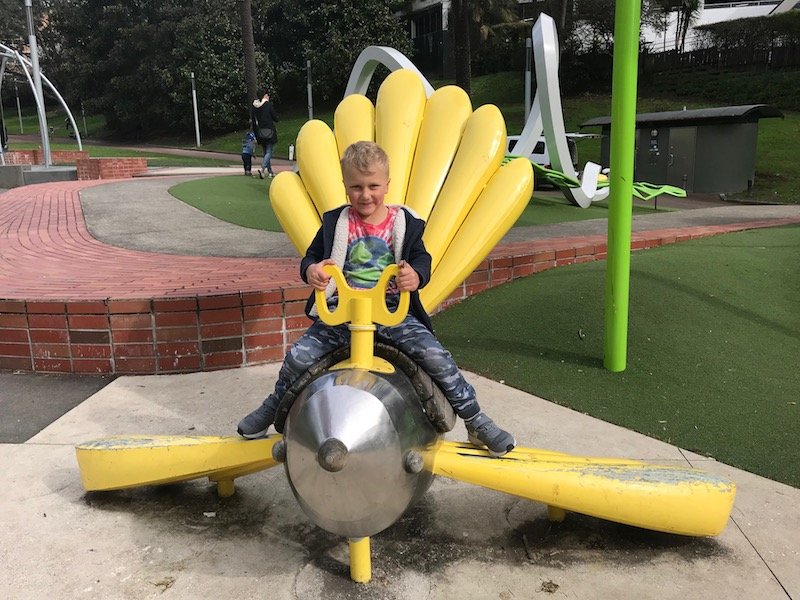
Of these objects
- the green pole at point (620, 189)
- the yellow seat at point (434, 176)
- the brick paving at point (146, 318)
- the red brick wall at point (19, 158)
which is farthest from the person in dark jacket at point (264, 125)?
the red brick wall at point (19, 158)

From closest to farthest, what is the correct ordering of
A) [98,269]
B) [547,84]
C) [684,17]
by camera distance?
1. [98,269]
2. [547,84]
3. [684,17]

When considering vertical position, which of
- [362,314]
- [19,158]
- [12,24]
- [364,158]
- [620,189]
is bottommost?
[362,314]

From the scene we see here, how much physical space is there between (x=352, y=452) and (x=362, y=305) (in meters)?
0.50

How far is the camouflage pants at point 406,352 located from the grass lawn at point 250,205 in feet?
18.4

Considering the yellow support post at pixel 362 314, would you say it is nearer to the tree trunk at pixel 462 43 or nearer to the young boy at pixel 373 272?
the young boy at pixel 373 272

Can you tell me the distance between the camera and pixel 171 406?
3.72m

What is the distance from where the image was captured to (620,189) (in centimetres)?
395

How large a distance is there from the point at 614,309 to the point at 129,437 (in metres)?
2.67

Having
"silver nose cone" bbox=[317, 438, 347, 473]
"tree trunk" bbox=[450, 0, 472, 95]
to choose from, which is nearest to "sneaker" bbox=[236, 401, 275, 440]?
"silver nose cone" bbox=[317, 438, 347, 473]

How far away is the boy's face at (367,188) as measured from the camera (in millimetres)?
2283

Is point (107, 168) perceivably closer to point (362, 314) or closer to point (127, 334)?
point (127, 334)

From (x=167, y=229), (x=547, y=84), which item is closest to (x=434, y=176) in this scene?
(x=167, y=229)

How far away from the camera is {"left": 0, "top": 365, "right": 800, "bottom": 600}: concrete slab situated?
2221 millimetres

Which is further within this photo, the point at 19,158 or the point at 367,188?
the point at 19,158
